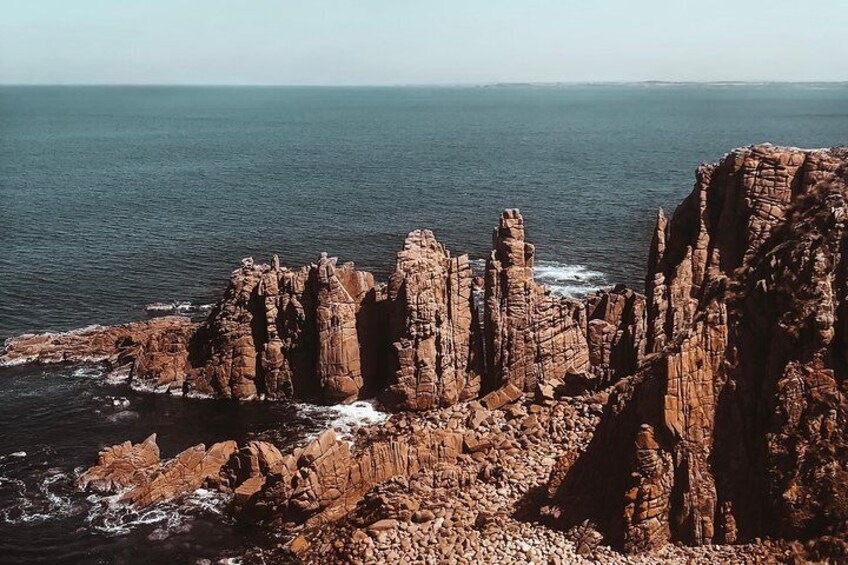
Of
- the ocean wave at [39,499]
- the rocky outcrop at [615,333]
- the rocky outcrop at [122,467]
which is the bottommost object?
the ocean wave at [39,499]

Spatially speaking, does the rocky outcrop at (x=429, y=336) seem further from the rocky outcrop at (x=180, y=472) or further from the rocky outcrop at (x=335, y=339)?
the rocky outcrop at (x=180, y=472)

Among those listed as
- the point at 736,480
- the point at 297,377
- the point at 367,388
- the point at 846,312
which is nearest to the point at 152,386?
the point at 297,377

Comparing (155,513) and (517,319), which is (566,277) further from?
(155,513)

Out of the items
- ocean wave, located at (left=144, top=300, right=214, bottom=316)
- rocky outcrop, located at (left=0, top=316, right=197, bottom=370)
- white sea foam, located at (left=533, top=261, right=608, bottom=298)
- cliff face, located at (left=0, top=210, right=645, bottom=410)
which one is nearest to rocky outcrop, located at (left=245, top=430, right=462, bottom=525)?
cliff face, located at (left=0, top=210, right=645, bottom=410)

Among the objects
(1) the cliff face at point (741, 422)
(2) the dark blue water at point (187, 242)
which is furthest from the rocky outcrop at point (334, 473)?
(1) the cliff face at point (741, 422)

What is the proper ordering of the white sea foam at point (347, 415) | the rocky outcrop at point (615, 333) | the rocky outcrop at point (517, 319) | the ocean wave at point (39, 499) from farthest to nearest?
the rocky outcrop at point (517, 319) < the white sea foam at point (347, 415) < the rocky outcrop at point (615, 333) < the ocean wave at point (39, 499)

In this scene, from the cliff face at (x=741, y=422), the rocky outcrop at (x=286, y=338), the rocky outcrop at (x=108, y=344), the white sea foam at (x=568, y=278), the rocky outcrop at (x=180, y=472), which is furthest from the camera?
the white sea foam at (x=568, y=278)
